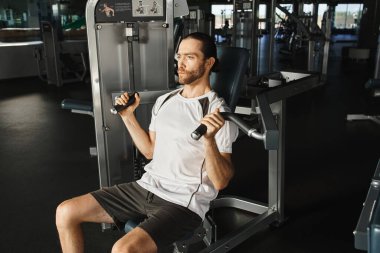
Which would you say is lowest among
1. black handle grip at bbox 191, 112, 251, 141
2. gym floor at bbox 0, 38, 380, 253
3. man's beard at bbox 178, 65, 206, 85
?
gym floor at bbox 0, 38, 380, 253

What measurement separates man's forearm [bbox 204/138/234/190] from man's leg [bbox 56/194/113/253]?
441 mm

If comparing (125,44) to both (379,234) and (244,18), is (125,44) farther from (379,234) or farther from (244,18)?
(244,18)

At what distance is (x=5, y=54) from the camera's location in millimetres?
6348

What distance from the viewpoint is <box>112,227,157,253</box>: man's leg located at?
46.8 inches

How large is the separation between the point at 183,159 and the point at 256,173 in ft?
4.71

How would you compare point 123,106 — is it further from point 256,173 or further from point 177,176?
point 256,173

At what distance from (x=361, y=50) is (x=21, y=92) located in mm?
6156

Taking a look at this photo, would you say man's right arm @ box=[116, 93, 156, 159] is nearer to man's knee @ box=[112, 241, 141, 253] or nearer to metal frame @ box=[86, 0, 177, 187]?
metal frame @ box=[86, 0, 177, 187]

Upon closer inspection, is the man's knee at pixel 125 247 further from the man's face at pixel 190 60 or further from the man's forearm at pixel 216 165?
the man's face at pixel 190 60

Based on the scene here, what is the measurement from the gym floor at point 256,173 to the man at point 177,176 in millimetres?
522

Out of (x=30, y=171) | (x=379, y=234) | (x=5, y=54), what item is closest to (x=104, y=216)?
(x=379, y=234)

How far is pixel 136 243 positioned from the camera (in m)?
1.21

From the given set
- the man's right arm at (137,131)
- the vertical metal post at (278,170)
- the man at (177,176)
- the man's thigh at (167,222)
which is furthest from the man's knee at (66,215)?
the vertical metal post at (278,170)

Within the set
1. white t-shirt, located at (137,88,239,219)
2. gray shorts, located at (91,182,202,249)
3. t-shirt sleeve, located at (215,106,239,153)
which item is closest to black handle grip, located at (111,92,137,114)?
white t-shirt, located at (137,88,239,219)
